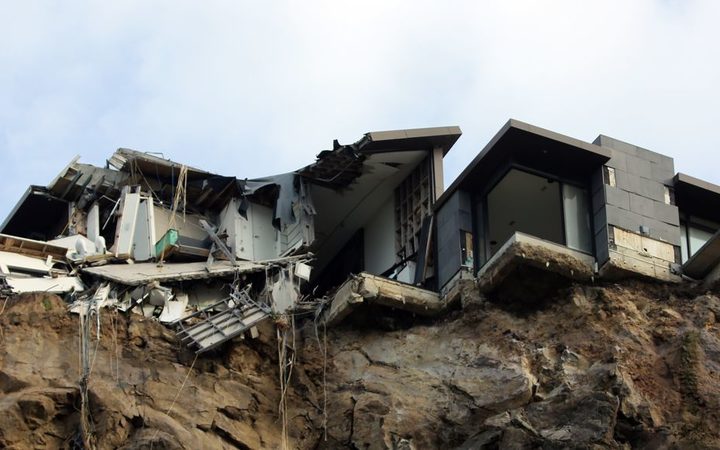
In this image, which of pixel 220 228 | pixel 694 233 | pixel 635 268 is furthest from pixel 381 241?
pixel 635 268

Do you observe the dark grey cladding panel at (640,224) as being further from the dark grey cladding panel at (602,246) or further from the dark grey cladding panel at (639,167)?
the dark grey cladding panel at (639,167)

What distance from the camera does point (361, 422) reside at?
27922 millimetres

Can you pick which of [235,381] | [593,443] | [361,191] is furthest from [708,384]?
[361,191]

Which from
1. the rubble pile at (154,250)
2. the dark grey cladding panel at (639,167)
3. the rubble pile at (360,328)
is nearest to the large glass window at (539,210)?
the rubble pile at (360,328)

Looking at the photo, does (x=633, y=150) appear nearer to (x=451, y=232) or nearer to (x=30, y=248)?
(x=451, y=232)

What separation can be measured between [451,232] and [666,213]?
4984 millimetres

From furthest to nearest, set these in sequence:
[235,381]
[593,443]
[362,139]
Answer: [362,139] < [235,381] < [593,443]

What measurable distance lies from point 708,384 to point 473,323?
5.52m

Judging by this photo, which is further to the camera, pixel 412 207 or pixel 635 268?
pixel 412 207

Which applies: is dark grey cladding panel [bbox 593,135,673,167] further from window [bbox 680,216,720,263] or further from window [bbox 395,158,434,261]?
window [bbox 395,158,434,261]

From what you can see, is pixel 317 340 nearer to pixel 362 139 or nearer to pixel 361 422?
pixel 361 422

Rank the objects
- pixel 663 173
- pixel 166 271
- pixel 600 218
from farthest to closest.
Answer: pixel 166 271, pixel 663 173, pixel 600 218

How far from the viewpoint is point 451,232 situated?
31.4 metres

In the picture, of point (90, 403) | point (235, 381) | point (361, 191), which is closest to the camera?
point (90, 403)
